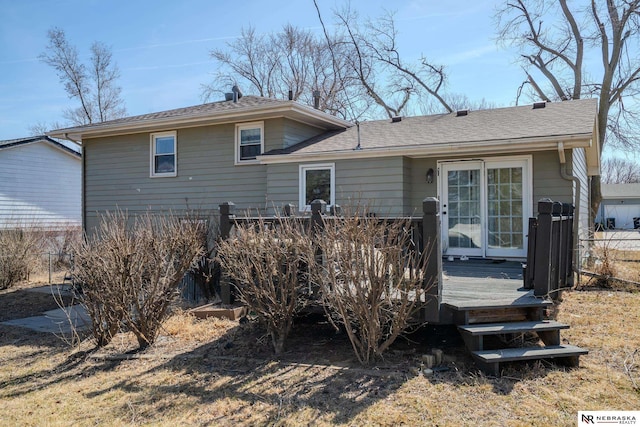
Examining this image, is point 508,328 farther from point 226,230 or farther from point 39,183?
point 39,183

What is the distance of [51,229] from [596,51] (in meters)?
23.8

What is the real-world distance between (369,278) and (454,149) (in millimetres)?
5386

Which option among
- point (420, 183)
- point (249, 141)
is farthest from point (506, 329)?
point (249, 141)

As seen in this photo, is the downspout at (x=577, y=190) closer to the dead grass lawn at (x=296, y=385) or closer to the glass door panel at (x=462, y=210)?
the glass door panel at (x=462, y=210)

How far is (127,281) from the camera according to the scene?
5.18 meters

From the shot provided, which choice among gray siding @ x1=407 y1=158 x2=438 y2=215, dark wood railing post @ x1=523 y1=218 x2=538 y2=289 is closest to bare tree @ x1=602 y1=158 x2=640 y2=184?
gray siding @ x1=407 y1=158 x2=438 y2=215

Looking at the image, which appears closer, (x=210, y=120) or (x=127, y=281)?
(x=127, y=281)

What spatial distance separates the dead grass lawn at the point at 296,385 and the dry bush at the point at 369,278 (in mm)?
426

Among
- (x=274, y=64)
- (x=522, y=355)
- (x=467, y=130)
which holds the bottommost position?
(x=522, y=355)

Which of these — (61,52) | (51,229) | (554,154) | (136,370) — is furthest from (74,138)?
(61,52)

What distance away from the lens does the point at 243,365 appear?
470cm

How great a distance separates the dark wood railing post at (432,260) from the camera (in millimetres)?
4449

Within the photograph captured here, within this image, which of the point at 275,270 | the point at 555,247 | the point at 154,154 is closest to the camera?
the point at 275,270

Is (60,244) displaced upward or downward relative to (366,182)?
downward
